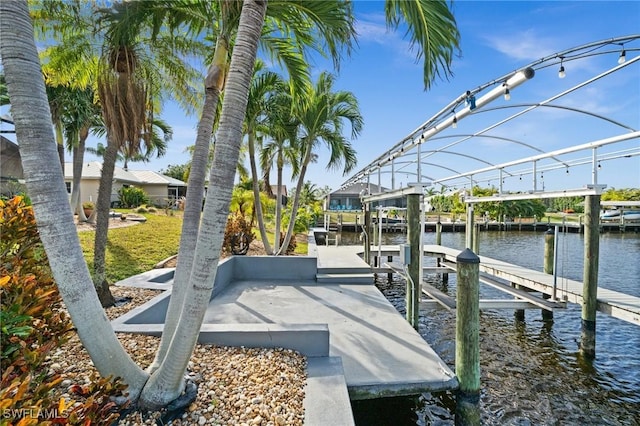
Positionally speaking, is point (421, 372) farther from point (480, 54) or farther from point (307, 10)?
point (480, 54)

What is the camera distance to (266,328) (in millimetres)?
3906

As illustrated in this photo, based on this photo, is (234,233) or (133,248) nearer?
(133,248)

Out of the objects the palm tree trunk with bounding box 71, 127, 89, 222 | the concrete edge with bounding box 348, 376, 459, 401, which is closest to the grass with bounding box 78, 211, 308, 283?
the palm tree trunk with bounding box 71, 127, 89, 222

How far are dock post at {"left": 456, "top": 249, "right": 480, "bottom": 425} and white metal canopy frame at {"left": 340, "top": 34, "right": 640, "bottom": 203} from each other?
2.39 m

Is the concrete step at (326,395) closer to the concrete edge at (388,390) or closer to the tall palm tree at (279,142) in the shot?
the concrete edge at (388,390)

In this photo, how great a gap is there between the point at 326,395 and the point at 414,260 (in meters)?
4.01

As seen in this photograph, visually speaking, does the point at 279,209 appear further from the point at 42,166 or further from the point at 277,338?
the point at 42,166

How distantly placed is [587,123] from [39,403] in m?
10.8

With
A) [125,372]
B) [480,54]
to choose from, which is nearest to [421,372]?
[125,372]

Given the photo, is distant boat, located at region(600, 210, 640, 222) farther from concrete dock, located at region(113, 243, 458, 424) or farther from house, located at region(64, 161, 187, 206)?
house, located at region(64, 161, 187, 206)

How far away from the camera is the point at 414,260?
6570 millimetres

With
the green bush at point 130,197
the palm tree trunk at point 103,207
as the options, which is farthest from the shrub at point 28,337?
the green bush at point 130,197

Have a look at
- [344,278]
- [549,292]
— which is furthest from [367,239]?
[549,292]

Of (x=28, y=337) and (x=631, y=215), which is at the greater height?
(x=631, y=215)
